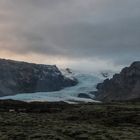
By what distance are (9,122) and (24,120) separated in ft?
9.48

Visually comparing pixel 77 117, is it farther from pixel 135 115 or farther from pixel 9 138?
pixel 9 138

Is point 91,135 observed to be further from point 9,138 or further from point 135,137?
point 9,138

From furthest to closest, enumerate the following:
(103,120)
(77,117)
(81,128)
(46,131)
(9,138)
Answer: (77,117)
(103,120)
(81,128)
(46,131)
(9,138)

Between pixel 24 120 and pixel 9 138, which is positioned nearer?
pixel 9 138

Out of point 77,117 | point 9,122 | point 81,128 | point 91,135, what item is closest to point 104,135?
point 91,135

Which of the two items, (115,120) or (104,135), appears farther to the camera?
(115,120)

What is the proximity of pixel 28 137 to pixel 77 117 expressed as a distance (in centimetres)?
2476

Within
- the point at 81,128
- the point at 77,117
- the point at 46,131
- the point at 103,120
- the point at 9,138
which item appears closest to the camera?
→ the point at 9,138

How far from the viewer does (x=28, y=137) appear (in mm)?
39688

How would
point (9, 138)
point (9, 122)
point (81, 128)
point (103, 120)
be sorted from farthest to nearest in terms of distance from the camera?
point (103, 120) → point (9, 122) → point (81, 128) → point (9, 138)

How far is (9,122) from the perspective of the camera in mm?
53625

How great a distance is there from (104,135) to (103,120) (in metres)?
18.6

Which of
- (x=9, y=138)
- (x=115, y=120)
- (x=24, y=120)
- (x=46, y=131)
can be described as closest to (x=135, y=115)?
(x=115, y=120)

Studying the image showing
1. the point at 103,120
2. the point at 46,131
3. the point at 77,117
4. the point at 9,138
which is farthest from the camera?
the point at 77,117
